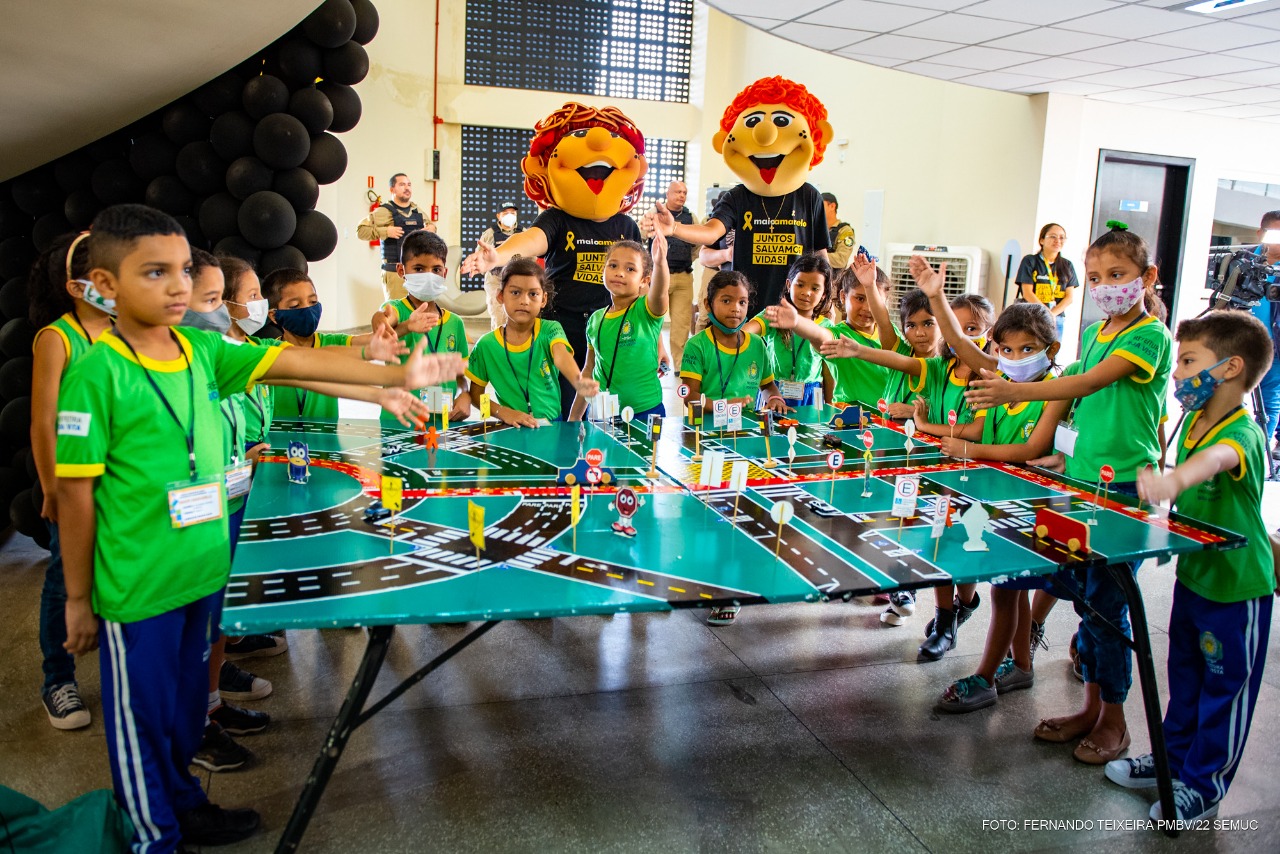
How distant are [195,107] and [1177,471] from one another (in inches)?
160

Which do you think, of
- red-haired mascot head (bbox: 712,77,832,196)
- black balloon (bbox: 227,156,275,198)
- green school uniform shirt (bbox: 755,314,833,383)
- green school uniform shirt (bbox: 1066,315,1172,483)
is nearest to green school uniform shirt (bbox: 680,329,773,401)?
green school uniform shirt (bbox: 755,314,833,383)

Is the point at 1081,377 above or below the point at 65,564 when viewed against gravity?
above

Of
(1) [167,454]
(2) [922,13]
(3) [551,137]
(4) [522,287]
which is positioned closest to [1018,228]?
(2) [922,13]

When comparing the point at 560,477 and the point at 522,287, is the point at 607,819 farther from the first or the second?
the point at 522,287

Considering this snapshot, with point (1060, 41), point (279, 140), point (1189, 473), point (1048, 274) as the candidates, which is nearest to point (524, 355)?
point (279, 140)

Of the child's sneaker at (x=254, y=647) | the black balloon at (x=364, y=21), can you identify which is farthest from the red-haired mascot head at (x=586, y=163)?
the child's sneaker at (x=254, y=647)

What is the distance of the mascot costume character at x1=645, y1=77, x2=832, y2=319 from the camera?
479 centimetres

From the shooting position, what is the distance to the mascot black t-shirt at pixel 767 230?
4.82 meters

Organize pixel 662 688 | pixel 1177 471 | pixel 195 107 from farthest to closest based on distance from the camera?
pixel 195 107 < pixel 662 688 < pixel 1177 471

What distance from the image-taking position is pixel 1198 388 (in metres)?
2.25

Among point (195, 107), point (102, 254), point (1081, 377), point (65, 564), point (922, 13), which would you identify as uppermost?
point (922, 13)

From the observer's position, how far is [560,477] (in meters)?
2.62

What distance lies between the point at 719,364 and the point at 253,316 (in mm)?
1851

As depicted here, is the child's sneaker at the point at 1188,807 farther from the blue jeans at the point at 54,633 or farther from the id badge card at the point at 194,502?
the blue jeans at the point at 54,633
